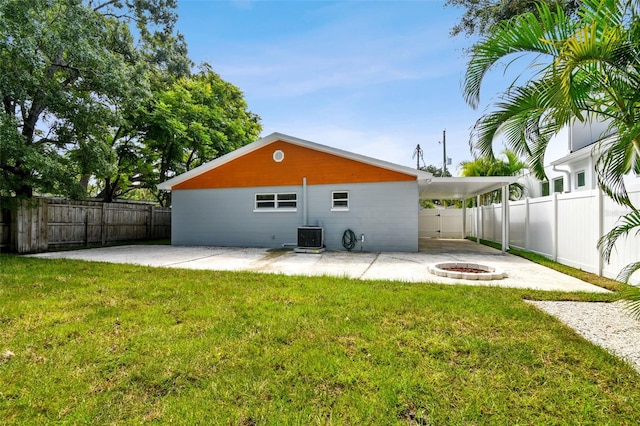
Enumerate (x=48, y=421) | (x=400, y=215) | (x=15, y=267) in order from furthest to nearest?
(x=400, y=215) < (x=15, y=267) < (x=48, y=421)

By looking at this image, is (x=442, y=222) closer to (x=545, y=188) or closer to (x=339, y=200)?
(x=545, y=188)

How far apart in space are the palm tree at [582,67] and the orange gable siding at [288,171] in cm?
752

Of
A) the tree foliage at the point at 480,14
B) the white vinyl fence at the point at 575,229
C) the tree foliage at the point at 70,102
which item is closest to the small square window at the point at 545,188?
the white vinyl fence at the point at 575,229

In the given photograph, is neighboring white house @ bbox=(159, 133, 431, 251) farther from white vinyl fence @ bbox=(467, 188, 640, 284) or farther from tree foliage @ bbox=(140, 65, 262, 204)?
white vinyl fence @ bbox=(467, 188, 640, 284)

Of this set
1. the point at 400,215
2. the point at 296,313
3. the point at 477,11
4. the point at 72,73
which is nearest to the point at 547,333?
the point at 296,313

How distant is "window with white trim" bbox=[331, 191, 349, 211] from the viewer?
11.7 meters

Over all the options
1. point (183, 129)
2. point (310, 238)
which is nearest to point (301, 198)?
point (310, 238)

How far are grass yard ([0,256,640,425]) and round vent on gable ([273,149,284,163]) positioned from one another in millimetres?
8310

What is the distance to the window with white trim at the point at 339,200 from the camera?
1168 cm

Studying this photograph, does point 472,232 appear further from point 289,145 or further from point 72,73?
point 72,73

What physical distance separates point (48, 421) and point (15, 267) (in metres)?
7.39

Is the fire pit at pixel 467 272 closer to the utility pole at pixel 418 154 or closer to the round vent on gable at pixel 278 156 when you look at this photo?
the round vent on gable at pixel 278 156

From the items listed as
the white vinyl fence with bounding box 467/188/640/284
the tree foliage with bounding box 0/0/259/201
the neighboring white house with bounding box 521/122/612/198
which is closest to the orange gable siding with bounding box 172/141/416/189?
the tree foliage with bounding box 0/0/259/201

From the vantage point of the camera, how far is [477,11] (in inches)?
439
